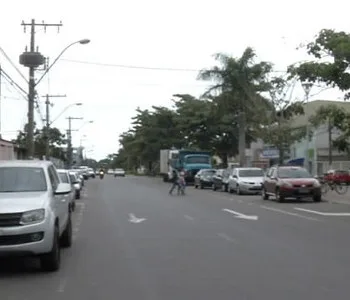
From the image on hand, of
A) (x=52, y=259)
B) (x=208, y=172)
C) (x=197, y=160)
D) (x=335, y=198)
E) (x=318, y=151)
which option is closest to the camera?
(x=52, y=259)

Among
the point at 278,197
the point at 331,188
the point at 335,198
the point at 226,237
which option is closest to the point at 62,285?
the point at 226,237

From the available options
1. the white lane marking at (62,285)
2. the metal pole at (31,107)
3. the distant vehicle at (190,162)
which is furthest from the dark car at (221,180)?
the white lane marking at (62,285)

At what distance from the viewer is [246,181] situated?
132ft

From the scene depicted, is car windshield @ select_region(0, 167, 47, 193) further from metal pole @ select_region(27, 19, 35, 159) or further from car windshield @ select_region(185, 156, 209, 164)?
car windshield @ select_region(185, 156, 209, 164)

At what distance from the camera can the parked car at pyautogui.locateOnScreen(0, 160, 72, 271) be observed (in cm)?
1070

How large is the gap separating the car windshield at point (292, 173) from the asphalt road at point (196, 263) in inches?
414

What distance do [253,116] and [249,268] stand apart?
44.9 metres

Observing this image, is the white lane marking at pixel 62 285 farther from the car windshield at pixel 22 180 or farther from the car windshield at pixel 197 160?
the car windshield at pixel 197 160

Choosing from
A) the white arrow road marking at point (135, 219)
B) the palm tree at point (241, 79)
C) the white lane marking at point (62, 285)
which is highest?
the palm tree at point (241, 79)

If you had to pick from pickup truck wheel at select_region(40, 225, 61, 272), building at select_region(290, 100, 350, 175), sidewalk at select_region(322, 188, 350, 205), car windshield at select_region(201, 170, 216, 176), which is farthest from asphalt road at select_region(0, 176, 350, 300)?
building at select_region(290, 100, 350, 175)

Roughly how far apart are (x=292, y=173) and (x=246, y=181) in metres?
8.12

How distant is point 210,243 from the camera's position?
50.1 ft

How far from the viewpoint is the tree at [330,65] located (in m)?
24.9

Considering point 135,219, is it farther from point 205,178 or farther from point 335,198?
point 205,178
